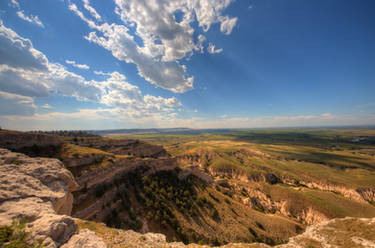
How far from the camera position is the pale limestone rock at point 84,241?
711cm

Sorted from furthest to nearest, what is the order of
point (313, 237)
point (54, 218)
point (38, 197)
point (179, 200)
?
point (179, 200) → point (313, 237) → point (38, 197) → point (54, 218)

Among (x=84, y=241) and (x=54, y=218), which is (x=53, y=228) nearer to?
(x=54, y=218)

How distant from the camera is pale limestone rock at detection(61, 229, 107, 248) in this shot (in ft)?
23.3

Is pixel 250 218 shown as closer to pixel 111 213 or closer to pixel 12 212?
pixel 111 213

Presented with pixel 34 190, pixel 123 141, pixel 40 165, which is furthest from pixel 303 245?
pixel 123 141

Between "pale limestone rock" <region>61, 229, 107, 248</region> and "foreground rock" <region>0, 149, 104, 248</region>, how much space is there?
62 mm

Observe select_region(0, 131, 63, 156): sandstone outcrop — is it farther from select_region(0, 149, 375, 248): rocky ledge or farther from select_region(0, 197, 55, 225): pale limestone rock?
select_region(0, 197, 55, 225): pale limestone rock

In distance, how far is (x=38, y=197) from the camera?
29.3 ft

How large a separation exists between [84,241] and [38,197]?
5.04 metres

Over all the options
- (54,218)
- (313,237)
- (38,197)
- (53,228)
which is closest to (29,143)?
(38,197)

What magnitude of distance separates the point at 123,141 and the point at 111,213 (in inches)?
2007

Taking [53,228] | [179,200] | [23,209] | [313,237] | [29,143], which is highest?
[29,143]

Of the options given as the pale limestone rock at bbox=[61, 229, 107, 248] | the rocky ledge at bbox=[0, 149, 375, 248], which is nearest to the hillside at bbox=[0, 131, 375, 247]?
the rocky ledge at bbox=[0, 149, 375, 248]

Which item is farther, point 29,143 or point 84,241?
point 29,143
